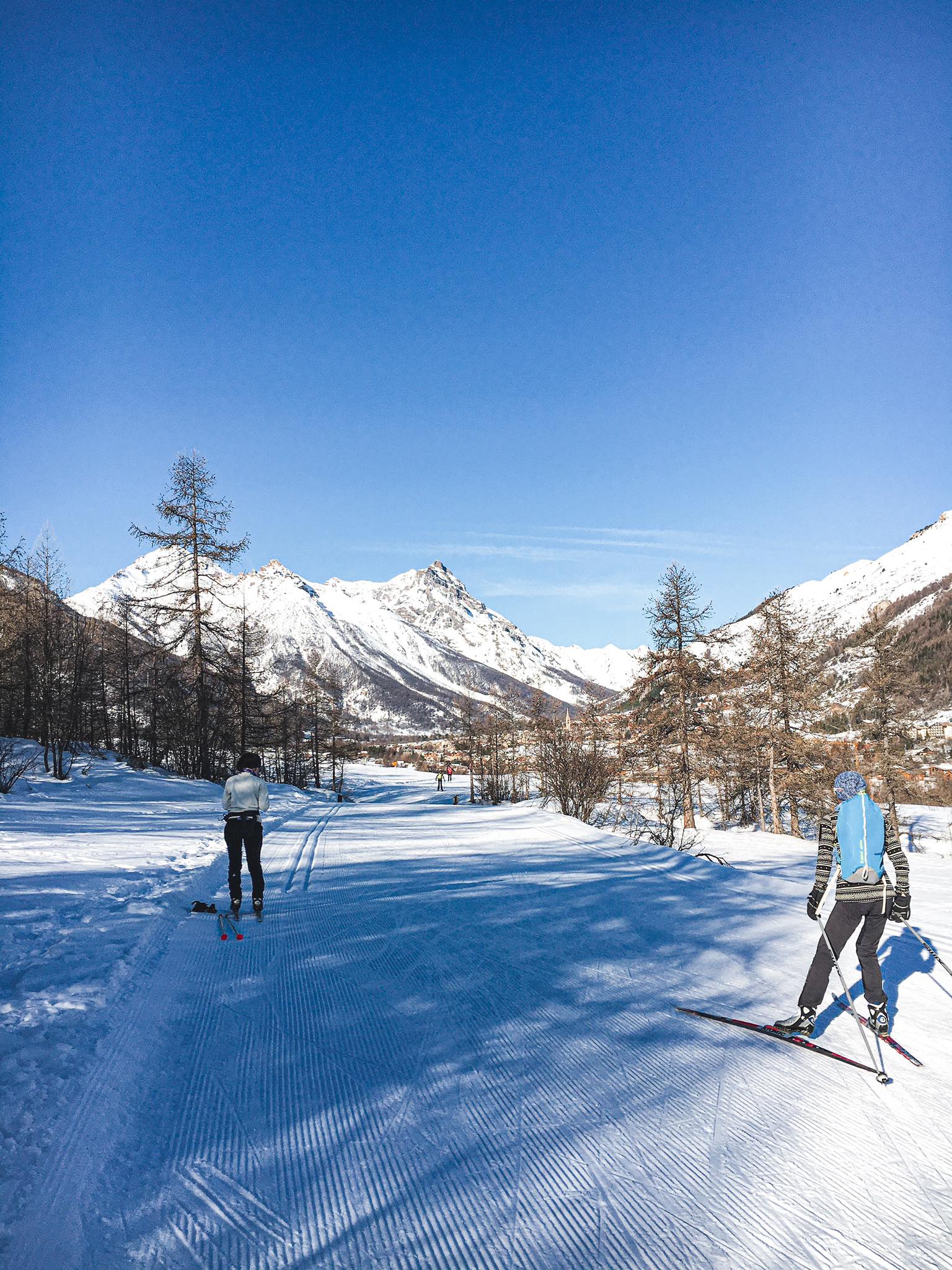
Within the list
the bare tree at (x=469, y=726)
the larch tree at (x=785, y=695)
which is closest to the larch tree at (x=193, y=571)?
the bare tree at (x=469, y=726)

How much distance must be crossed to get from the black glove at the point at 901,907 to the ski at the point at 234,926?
5.49 m

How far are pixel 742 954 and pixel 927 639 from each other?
139614 millimetres

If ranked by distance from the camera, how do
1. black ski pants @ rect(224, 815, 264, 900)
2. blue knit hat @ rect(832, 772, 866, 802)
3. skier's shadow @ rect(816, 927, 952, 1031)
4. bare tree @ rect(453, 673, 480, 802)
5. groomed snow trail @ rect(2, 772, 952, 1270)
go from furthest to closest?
bare tree @ rect(453, 673, 480, 802) < black ski pants @ rect(224, 815, 264, 900) < skier's shadow @ rect(816, 927, 952, 1031) < blue knit hat @ rect(832, 772, 866, 802) < groomed snow trail @ rect(2, 772, 952, 1270)

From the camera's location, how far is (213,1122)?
330cm

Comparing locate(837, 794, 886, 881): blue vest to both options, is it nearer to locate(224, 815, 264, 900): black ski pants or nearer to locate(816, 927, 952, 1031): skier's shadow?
locate(816, 927, 952, 1031): skier's shadow

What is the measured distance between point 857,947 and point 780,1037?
2.68 feet

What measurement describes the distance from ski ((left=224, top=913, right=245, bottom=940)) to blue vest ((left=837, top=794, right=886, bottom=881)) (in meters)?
5.28

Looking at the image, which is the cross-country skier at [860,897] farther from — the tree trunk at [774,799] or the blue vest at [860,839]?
the tree trunk at [774,799]

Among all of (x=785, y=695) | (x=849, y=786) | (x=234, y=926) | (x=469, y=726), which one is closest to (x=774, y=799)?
(x=785, y=695)

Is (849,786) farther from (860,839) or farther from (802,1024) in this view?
(802,1024)

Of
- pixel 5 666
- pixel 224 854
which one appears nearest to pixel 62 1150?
pixel 224 854

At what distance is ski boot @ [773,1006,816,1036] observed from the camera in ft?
14.3

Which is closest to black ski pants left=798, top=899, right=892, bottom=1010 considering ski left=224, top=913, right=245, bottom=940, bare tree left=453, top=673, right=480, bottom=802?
ski left=224, top=913, right=245, bottom=940

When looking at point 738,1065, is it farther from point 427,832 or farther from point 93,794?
point 93,794
